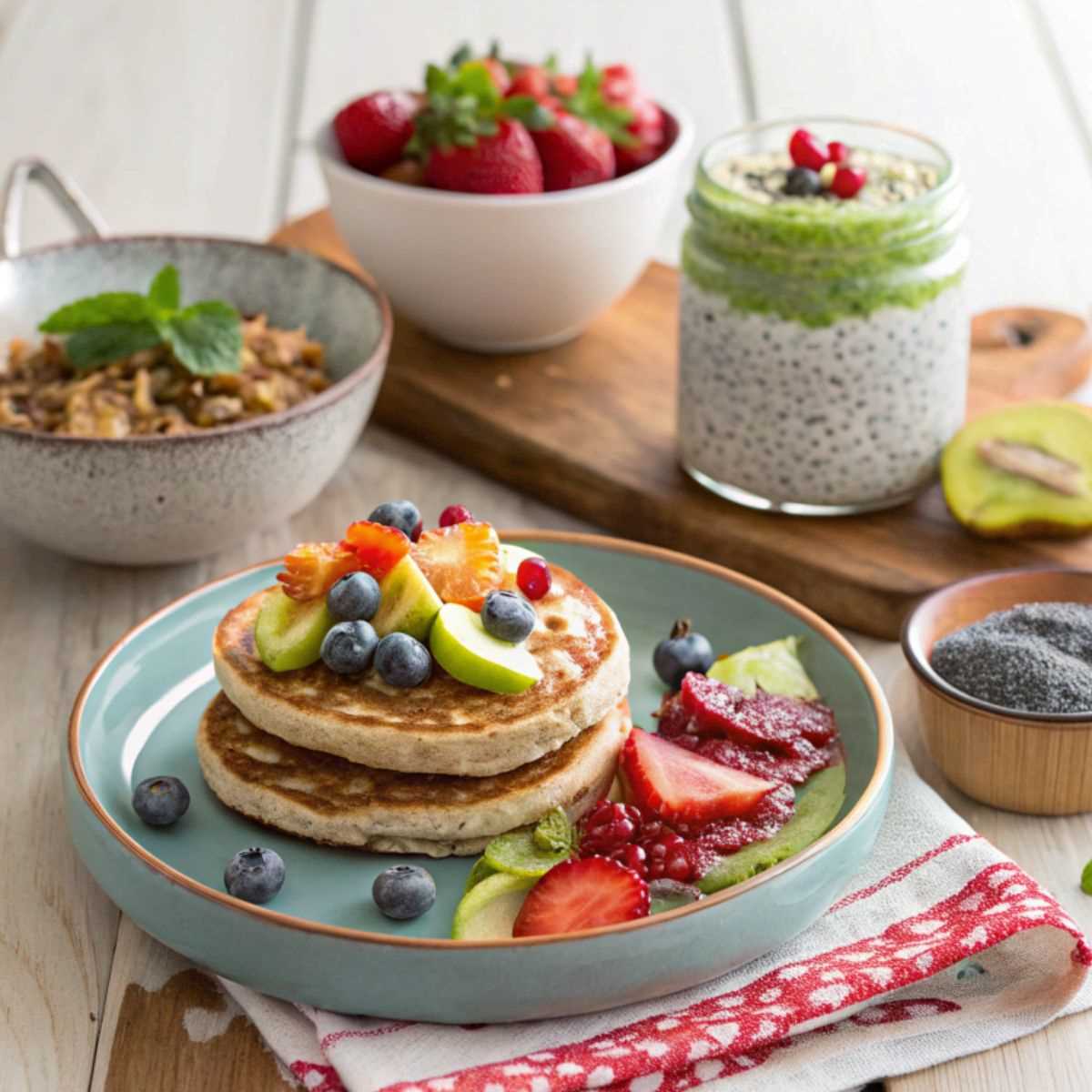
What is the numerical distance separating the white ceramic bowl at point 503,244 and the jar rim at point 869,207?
37cm

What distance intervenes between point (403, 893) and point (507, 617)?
1.12 ft

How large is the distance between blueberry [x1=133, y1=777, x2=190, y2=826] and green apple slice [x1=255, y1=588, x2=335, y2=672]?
0.19 m

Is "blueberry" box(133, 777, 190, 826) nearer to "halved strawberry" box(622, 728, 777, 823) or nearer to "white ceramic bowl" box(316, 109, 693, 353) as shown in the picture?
"halved strawberry" box(622, 728, 777, 823)

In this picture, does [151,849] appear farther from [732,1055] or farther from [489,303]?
[489,303]

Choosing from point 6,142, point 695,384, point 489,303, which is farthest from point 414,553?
point 6,142

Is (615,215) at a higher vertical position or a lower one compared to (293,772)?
higher

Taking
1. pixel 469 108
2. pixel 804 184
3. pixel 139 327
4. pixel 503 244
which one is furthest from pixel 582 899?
pixel 469 108

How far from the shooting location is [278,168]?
411 cm

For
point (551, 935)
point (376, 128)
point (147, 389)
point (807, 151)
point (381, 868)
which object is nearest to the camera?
point (551, 935)

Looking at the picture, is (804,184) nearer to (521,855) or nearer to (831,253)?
(831,253)

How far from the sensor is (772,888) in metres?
1.73

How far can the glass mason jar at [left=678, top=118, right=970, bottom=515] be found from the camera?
8.16ft

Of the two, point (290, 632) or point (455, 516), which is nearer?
point (290, 632)

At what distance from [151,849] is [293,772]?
0.62 feet
